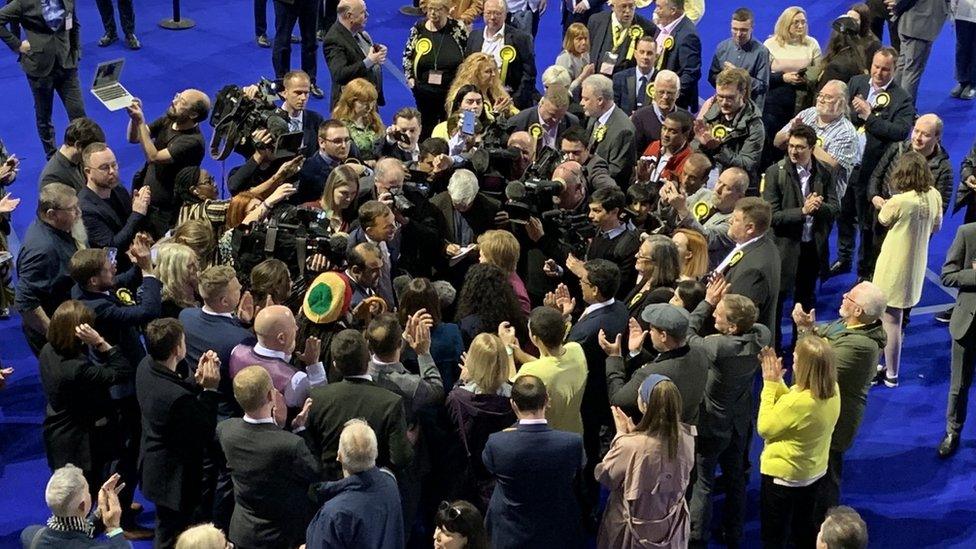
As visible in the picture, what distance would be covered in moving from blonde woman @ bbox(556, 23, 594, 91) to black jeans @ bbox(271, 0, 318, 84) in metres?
2.80

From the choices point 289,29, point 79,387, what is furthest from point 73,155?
point 289,29

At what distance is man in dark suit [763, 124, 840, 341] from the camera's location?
7480 millimetres

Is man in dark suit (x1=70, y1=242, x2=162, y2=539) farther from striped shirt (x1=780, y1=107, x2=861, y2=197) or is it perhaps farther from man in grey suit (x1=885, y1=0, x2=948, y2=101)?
man in grey suit (x1=885, y1=0, x2=948, y2=101)

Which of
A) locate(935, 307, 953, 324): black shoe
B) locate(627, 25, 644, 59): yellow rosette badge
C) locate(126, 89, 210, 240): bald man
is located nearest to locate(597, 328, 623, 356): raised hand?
locate(126, 89, 210, 240): bald man

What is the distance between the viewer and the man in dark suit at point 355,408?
520 centimetres

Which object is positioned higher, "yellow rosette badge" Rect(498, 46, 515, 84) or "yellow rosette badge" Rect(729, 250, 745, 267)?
"yellow rosette badge" Rect(498, 46, 515, 84)

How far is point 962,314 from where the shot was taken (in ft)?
22.9

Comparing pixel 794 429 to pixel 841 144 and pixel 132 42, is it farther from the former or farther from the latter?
pixel 132 42

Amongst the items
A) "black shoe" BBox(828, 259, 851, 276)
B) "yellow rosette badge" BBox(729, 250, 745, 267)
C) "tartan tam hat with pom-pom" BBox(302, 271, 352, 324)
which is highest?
"yellow rosette badge" BBox(729, 250, 745, 267)

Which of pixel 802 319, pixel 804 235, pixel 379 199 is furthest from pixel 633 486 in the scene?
pixel 804 235

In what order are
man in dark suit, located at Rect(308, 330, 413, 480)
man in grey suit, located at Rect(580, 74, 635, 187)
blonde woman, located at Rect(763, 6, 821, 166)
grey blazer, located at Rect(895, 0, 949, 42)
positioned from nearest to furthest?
man in dark suit, located at Rect(308, 330, 413, 480) < man in grey suit, located at Rect(580, 74, 635, 187) < blonde woman, located at Rect(763, 6, 821, 166) < grey blazer, located at Rect(895, 0, 949, 42)

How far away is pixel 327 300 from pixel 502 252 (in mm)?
1006

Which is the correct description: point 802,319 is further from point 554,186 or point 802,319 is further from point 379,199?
point 379,199

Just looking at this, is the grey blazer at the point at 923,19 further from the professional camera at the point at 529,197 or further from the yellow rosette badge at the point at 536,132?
the professional camera at the point at 529,197
